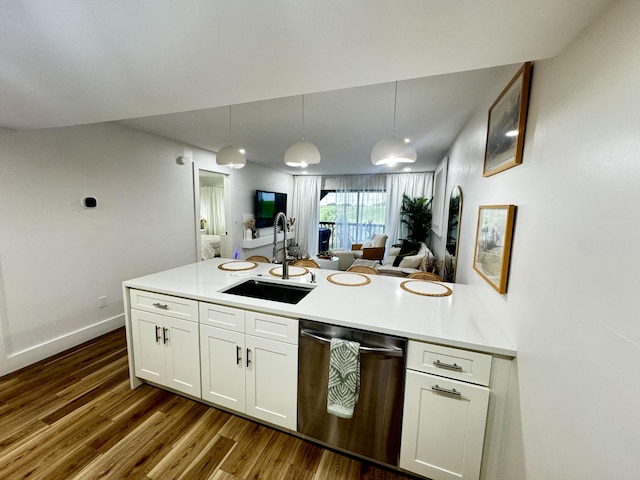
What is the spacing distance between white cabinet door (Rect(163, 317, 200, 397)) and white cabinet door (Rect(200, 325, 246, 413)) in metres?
0.07

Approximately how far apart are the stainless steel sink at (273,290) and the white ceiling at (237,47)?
124 cm

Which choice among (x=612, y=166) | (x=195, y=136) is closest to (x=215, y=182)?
(x=195, y=136)

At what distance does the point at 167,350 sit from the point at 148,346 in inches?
7.6

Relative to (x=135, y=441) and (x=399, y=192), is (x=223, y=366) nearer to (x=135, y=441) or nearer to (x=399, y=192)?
(x=135, y=441)

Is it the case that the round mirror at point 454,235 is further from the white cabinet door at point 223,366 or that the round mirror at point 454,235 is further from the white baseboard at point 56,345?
the white baseboard at point 56,345

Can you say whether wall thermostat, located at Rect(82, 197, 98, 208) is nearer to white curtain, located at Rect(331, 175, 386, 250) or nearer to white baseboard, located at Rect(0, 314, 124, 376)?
white baseboard, located at Rect(0, 314, 124, 376)

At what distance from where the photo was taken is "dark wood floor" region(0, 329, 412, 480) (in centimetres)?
134

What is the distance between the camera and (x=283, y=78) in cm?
118

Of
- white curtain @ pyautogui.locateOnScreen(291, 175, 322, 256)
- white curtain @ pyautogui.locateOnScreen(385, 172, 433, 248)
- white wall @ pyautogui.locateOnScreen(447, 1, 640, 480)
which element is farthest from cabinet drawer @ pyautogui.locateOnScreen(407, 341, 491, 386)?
white curtain @ pyautogui.locateOnScreen(291, 175, 322, 256)

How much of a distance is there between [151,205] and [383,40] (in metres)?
3.27

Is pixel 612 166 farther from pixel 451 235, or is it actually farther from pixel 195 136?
pixel 195 136

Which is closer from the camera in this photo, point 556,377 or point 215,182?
point 556,377

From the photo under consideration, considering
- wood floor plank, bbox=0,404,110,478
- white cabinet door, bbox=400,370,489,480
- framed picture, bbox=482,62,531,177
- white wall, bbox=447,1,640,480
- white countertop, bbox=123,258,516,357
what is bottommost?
wood floor plank, bbox=0,404,110,478

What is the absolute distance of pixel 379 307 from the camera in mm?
1441
